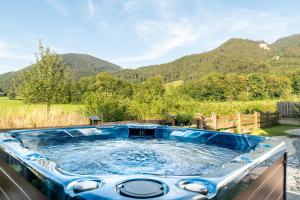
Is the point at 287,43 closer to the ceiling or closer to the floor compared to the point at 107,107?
closer to the ceiling

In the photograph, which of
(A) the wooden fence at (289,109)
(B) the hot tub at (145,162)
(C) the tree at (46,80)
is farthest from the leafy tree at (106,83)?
(B) the hot tub at (145,162)

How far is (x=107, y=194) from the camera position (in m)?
1.06

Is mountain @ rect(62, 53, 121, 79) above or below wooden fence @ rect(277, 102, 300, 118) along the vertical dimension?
above

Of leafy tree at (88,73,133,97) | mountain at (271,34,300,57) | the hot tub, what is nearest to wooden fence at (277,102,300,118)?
the hot tub

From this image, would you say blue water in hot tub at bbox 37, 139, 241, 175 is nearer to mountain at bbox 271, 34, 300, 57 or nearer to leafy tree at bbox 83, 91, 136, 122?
leafy tree at bbox 83, 91, 136, 122

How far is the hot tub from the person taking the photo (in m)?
1.16

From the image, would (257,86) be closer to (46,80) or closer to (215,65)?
(215,65)

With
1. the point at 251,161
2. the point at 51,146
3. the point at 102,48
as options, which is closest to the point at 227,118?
the point at 51,146

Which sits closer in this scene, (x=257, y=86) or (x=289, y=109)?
(x=289, y=109)

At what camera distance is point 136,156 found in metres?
3.07

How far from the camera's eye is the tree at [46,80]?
10336 millimetres

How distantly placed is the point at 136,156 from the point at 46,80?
8251 mm

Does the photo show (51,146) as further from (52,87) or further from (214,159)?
(52,87)

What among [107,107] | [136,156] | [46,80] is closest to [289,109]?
[107,107]
